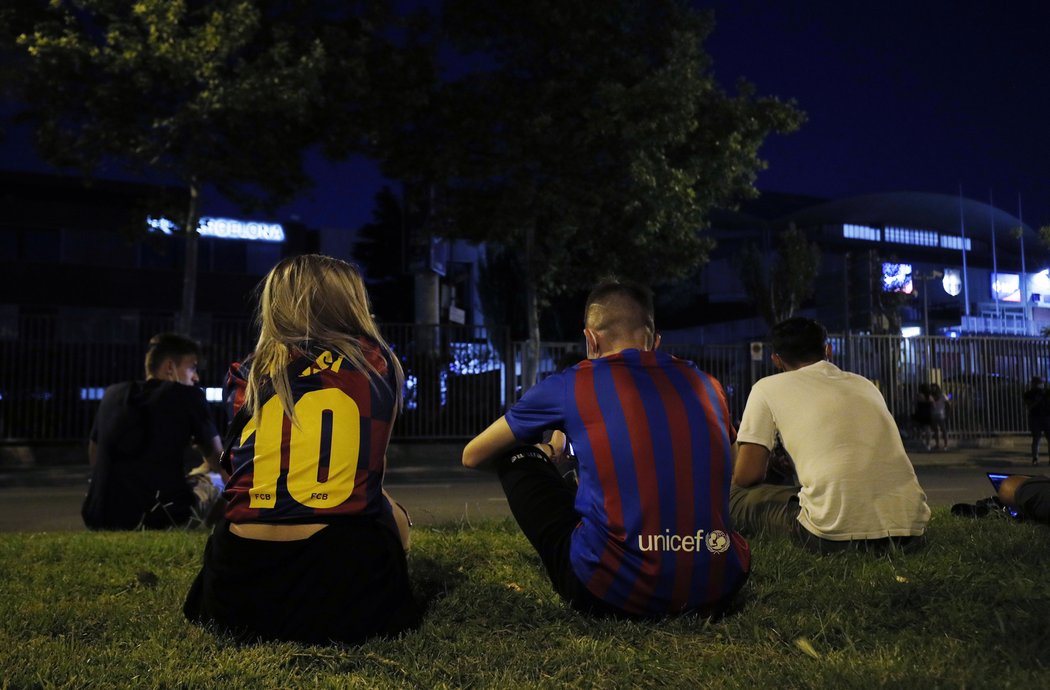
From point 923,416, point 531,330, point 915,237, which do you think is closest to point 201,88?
point 531,330

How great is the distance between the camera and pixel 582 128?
18.6 meters

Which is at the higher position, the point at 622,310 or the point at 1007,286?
the point at 1007,286

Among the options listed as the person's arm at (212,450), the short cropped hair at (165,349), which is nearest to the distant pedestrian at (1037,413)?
the person's arm at (212,450)

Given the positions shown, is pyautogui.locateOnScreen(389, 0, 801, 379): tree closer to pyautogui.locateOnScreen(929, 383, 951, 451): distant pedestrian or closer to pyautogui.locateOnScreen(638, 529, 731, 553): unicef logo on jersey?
pyautogui.locateOnScreen(929, 383, 951, 451): distant pedestrian

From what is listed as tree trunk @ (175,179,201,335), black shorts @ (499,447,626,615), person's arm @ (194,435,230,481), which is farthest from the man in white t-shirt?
tree trunk @ (175,179,201,335)

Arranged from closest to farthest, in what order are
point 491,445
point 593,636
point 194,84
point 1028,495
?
point 593,636 < point 491,445 < point 1028,495 < point 194,84

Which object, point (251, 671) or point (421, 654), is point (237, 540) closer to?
point (251, 671)

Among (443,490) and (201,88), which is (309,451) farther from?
(201,88)

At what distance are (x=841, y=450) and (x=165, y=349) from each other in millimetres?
4335

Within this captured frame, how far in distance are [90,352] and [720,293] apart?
170ft

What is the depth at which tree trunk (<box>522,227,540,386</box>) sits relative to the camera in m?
18.8

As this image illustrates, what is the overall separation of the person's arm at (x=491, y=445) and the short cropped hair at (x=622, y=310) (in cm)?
50

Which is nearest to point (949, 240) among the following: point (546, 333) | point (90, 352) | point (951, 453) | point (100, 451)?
point (546, 333)

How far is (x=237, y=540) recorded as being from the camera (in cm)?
296
